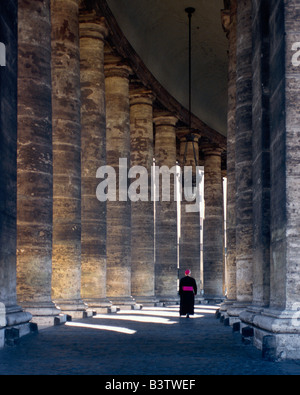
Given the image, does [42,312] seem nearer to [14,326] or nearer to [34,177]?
[34,177]

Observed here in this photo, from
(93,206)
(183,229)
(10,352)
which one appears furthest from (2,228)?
(183,229)

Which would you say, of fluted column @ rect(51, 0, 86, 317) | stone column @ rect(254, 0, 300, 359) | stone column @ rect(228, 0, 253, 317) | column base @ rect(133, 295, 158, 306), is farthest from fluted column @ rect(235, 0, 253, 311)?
column base @ rect(133, 295, 158, 306)

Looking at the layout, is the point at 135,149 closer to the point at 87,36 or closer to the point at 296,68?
the point at 87,36

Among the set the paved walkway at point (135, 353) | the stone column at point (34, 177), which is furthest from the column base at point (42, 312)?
the paved walkway at point (135, 353)

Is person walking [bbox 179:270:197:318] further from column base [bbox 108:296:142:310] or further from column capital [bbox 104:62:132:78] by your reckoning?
column capital [bbox 104:62:132:78]

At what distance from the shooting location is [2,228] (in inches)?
542

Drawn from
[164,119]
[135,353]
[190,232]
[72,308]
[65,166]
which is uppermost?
[164,119]

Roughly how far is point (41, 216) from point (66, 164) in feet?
14.2

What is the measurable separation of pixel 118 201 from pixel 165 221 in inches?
344

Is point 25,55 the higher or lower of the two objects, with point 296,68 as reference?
higher

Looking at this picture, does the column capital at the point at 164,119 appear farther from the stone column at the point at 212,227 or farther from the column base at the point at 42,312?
the column base at the point at 42,312

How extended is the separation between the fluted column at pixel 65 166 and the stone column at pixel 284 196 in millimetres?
10708

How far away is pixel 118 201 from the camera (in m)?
30.4

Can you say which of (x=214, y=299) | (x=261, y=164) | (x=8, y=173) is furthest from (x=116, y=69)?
(x=214, y=299)
